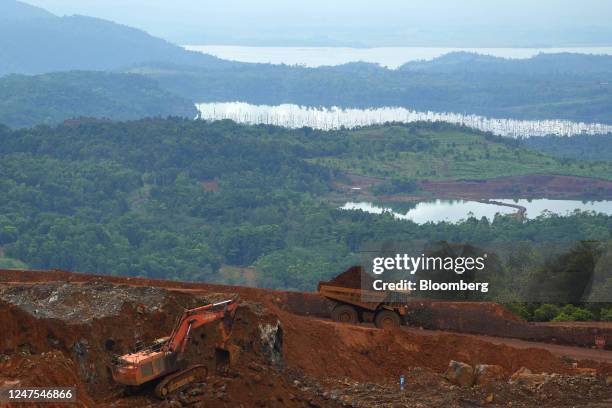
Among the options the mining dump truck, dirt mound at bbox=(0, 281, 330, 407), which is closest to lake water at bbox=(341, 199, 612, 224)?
the mining dump truck

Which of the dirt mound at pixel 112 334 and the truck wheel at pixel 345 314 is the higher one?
the dirt mound at pixel 112 334

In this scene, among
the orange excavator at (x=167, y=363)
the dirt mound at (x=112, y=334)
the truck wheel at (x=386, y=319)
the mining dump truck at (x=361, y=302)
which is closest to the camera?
the orange excavator at (x=167, y=363)

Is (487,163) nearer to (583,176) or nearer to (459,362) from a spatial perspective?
(583,176)

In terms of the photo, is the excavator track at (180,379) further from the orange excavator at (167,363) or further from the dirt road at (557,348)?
the dirt road at (557,348)

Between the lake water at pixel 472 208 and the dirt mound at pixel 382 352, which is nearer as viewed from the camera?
the dirt mound at pixel 382 352

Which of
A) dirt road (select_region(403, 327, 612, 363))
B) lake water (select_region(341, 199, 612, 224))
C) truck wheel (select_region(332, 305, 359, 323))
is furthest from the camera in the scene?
lake water (select_region(341, 199, 612, 224))

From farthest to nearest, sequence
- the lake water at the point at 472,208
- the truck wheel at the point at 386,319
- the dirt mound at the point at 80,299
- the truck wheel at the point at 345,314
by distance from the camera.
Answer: the lake water at the point at 472,208 → the truck wheel at the point at 345,314 → the truck wheel at the point at 386,319 → the dirt mound at the point at 80,299

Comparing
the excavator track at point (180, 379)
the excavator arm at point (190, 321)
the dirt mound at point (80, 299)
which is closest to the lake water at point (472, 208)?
the dirt mound at point (80, 299)

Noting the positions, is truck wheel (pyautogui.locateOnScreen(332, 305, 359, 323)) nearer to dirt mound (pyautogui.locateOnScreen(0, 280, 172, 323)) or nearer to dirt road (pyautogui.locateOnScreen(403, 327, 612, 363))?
dirt road (pyautogui.locateOnScreen(403, 327, 612, 363))
